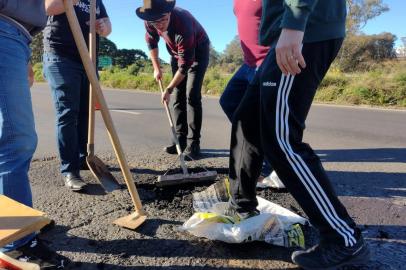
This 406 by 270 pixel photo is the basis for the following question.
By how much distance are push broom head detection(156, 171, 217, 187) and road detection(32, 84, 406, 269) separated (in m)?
0.93

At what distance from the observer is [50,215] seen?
111 inches

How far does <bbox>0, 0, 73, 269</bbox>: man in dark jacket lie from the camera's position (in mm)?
1968

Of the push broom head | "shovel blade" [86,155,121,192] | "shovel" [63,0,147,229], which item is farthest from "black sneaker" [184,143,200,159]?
"shovel" [63,0,147,229]

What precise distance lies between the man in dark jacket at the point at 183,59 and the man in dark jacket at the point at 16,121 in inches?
80.8

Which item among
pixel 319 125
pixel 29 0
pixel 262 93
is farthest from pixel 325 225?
pixel 319 125

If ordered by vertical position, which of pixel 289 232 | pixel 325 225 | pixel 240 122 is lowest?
pixel 289 232

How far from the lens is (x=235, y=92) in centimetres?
330

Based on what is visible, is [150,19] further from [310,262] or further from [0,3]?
[310,262]

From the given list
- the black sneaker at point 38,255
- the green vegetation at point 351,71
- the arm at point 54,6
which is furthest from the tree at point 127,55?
the black sneaker at point 38,255

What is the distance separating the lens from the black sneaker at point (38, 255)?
1.99m

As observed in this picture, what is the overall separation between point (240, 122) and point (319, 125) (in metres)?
5.86

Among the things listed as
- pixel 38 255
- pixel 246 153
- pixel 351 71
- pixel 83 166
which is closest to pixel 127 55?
pixel 351 71

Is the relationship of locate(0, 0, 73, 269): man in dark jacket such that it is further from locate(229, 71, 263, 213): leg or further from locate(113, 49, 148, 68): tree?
locate(113, 49, 148, 68): tree

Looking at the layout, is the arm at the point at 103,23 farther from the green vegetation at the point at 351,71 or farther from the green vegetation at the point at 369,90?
the green vegetation at the point at 369,90
